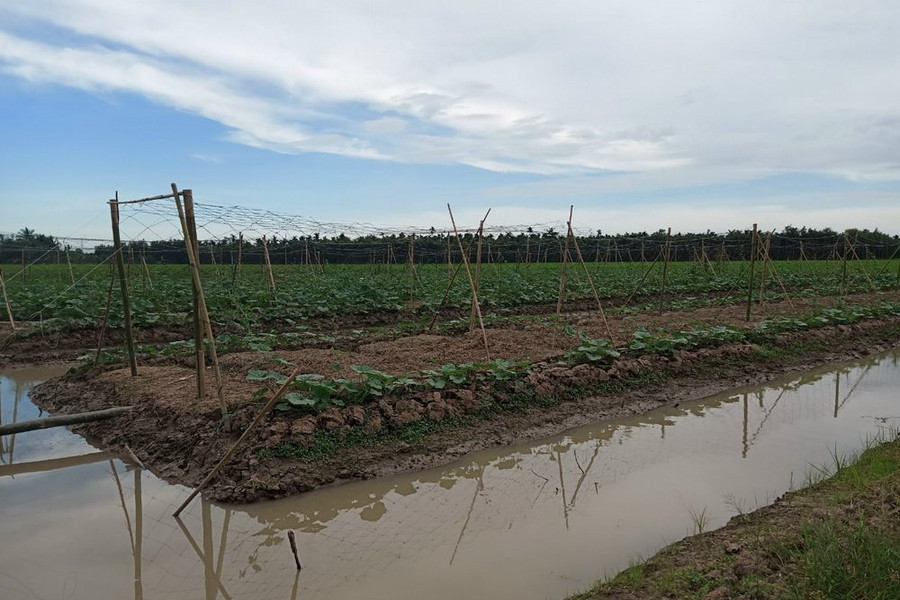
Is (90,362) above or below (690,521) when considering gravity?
above

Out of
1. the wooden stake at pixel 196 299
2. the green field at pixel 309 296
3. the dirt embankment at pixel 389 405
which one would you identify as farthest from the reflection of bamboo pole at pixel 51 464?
the green field at pixel 309 296

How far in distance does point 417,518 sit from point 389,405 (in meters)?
1.63

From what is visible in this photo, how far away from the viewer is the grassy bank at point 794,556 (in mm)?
3023

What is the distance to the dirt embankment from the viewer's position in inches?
218

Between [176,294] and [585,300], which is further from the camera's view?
[585,300]

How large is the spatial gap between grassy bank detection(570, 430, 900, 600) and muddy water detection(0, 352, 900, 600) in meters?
0.37

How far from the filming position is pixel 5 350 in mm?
10508

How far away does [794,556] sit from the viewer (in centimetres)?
340

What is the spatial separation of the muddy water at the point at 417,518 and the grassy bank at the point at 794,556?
14.6 inches

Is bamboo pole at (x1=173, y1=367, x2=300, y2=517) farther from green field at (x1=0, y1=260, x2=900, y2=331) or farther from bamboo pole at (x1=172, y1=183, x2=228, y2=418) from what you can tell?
green field at (x1=0, y1=260, x2=900, y2=331)

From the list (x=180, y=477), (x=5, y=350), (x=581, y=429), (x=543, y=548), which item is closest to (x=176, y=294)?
(x=5, y=350)

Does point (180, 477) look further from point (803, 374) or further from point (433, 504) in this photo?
point (803, 374)

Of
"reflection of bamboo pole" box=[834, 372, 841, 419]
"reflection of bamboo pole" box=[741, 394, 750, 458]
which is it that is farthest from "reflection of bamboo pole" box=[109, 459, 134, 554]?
"reflection of bamboo pole" box=[834, 372, 841, 419]

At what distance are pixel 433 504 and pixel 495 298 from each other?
37.5ft
